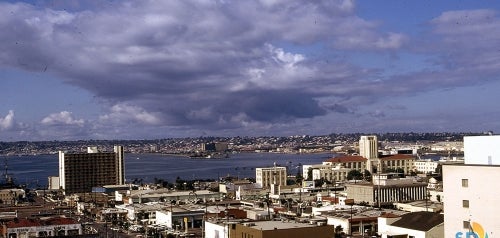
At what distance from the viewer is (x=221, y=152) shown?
7003 inches

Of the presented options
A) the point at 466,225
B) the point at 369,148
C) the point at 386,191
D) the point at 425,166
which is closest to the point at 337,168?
the point at 369,148

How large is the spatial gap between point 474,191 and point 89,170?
179 feet

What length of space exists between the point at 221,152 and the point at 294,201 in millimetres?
135287

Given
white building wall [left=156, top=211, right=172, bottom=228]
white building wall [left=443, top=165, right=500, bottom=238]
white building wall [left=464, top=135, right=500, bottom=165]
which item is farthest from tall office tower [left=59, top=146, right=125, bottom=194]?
Answer: white building wall [left=464, top=135, right=500, bottom=165]

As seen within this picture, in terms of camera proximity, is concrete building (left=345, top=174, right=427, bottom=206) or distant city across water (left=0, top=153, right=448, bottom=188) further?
distant city across water (left=0, top=153, right=448, bottom=188)

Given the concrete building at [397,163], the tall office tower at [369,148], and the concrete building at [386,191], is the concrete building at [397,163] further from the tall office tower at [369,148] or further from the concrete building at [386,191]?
the concrete building at [386,191]

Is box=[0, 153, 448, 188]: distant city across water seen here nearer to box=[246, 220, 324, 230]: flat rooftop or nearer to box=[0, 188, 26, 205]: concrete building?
box=[0, 188, 26, 205]: concrete building

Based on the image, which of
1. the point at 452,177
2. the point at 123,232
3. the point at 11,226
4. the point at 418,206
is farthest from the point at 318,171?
the point at 452,177

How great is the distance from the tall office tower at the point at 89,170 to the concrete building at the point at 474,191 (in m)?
51.9

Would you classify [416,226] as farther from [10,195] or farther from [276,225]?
[10,195]

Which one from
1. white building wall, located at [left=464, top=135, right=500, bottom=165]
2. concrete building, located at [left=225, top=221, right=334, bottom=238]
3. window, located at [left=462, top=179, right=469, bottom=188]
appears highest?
white building wall, located at [left=464, top=135, right=500, bottom=165]

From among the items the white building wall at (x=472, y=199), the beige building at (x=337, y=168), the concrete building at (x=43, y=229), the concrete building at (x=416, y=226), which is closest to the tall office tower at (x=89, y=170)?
the beige building at (x=337, y=168)

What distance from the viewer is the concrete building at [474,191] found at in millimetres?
11172

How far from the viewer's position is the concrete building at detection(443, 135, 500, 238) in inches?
440
